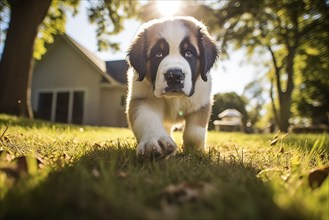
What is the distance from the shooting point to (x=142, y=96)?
3.91 meters

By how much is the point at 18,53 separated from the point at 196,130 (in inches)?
356

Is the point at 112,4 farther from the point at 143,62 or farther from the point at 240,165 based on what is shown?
the point at 240,165

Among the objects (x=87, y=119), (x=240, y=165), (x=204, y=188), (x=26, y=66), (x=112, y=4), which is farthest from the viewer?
(x=87, y=119)

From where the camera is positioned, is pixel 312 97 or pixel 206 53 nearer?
pixel 206 53

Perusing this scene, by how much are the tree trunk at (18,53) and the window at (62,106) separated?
12327 millimetres

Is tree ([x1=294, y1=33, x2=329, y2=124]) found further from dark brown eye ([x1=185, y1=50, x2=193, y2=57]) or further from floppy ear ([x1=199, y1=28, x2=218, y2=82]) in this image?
dark brown eye ([x1=185, y1=50, x2=193, y2=57])

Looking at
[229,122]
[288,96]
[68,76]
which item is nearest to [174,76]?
[288,96]

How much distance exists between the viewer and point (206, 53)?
4047 mm

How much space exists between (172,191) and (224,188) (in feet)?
0.76

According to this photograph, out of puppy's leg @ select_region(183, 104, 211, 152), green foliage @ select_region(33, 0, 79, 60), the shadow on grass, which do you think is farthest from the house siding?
the shadow on grass

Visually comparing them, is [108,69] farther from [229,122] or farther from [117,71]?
[229,122]

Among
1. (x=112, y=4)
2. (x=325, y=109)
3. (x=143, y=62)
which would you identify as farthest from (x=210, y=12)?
(x=325, y=109)

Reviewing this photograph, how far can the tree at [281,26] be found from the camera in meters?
19.9

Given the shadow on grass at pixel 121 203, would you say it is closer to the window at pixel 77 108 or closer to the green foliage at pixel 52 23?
the green foliage at pixel 52 23
